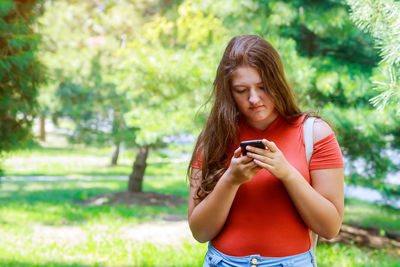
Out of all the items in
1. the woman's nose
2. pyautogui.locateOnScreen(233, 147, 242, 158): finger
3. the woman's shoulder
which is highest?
the woman's nose

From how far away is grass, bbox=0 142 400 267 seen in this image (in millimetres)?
4594

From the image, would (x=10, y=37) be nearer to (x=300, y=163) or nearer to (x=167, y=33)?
(x=300, y=163)

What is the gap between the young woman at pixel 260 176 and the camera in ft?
4.61

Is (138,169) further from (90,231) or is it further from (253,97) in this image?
(253,97)

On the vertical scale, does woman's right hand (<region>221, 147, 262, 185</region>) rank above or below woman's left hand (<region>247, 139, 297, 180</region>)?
below

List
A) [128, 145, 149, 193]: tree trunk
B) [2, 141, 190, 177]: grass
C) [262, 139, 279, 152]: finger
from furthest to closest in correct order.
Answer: [2, 141, 190, 177]: grass < [128, 145, 149, 193]: tree trunk < [262, 139, 279, 152]: finger

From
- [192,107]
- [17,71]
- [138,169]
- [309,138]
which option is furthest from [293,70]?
[138,169]

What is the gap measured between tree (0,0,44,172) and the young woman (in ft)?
8.80

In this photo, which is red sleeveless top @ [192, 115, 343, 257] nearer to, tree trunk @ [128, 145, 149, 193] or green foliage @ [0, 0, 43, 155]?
green foliage @ [0, 0, 43, 155]

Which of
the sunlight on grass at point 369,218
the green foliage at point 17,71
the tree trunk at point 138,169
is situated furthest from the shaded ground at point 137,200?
the green foliage at point 17,71

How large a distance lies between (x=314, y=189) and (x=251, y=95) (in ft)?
1.31

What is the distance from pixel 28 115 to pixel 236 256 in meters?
3.55

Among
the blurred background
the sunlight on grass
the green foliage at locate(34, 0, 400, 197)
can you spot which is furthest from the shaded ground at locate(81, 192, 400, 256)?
the green foliage at locate(34, 0, 400, 197)

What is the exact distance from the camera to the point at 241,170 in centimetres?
138
